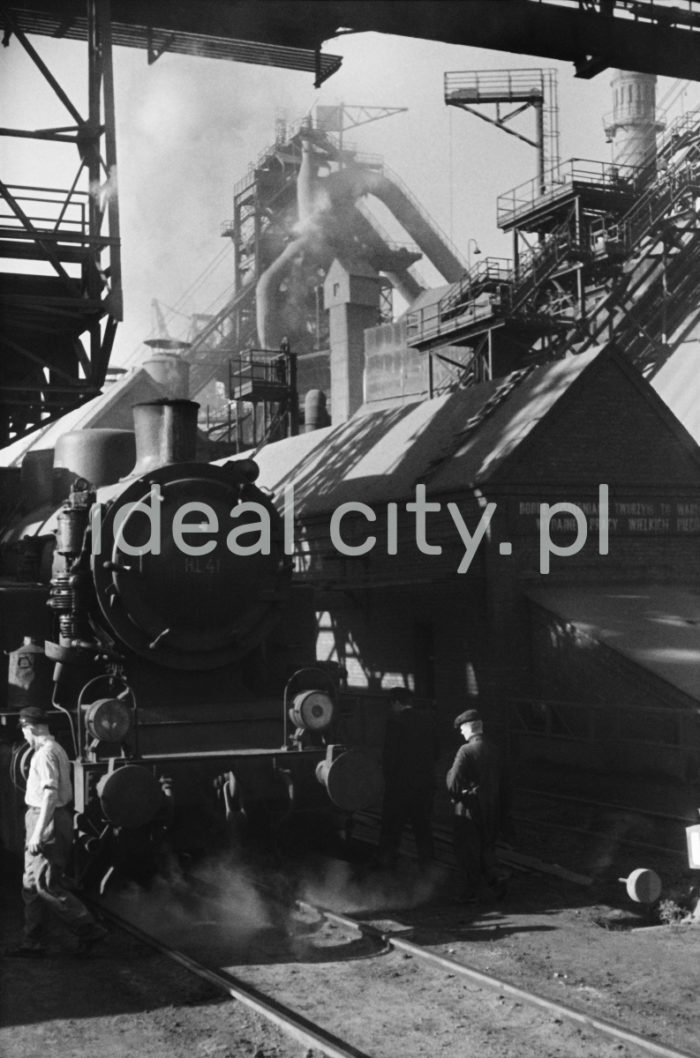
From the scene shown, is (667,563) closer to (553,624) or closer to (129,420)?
(553,624)

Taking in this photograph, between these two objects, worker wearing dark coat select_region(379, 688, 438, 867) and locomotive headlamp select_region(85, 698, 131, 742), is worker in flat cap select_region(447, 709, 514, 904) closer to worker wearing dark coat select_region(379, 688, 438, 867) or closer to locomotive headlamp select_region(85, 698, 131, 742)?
worker wearing dark coat select_region(379, 688, 438, 867)

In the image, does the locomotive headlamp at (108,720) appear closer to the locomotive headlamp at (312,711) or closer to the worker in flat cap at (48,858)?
the worker in flat cap at (48,858)

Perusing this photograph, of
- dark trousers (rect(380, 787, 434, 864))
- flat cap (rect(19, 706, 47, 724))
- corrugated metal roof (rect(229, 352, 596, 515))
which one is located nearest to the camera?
flat cap (rect(19, 706, 47, 724))

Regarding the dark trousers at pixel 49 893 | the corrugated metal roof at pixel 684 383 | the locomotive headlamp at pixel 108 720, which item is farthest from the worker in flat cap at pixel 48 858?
the corrugated metal roof at pixel 684 383

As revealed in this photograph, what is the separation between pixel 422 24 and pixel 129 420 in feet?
92.9

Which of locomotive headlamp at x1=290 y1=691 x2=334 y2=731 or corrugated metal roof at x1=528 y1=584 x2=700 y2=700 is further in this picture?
corrugated metal roof at x1=528 y1=584 x2=700 y2=700

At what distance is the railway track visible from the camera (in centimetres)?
549

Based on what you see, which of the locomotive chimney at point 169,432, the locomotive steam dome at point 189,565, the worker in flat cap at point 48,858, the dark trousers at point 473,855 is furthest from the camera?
the locomotive chimney at point 169,432

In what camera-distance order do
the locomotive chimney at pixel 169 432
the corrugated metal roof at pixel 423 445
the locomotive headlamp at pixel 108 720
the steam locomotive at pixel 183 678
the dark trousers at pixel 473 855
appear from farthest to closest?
the corrugated metal roof at pixel 423 445, the locomotive chimney at pixel 169 432, the dark trousers at pixel 473 855, the steam locomotive at pixel 183 678, the locomotive headlamp at pixel 108 720

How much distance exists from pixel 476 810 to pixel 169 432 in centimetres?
401

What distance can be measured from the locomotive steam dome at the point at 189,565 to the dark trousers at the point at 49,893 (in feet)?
6.37

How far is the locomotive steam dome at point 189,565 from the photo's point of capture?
8930 mm

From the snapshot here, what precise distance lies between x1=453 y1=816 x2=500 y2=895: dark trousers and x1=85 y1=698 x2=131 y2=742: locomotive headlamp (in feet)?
8.53

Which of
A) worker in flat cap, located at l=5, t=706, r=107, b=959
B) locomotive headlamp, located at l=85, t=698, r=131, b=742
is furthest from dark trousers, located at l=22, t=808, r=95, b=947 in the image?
locomotive headlamp, located at l=85, t=698, r=131, b=742
